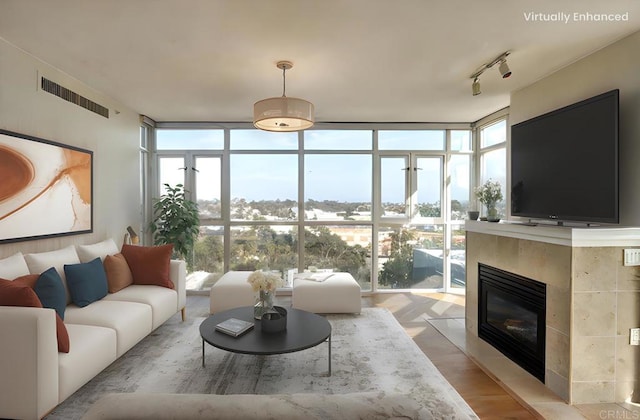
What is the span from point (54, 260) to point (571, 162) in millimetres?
4516

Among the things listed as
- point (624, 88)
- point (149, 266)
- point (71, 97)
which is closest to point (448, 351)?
point (624, 88)

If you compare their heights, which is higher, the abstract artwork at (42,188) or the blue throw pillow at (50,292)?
the abstract artwork at (42,188)

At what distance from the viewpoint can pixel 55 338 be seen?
6.70ft

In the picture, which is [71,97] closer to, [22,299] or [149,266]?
[149,266]

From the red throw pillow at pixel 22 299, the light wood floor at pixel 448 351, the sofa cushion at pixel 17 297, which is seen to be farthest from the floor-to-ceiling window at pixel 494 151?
the sofa cushion at pixel 17 297

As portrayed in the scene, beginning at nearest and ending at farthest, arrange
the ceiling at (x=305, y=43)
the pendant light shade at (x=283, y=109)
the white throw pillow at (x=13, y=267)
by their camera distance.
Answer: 1. the ceiling at (x=305, y=43)
2. the white throw pillow at (x=13, y=267)
3. the pendant light shade at (x=283, y=109)

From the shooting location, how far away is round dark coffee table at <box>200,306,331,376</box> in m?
2.42

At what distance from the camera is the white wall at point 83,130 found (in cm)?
283

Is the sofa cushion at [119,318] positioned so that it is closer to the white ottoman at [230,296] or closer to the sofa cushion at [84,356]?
the sofa cushion at [84,356]

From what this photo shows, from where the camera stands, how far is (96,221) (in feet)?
13.0

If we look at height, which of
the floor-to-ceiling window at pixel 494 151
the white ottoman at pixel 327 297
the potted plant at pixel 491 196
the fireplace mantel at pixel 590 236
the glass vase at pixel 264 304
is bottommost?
the white ottoman at pixel 327 297

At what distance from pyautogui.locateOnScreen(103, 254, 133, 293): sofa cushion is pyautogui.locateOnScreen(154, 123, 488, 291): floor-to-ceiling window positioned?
1810mm

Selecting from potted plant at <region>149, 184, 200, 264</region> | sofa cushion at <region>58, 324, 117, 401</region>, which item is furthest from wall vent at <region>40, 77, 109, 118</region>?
sofa cushion at <region>58, 324, 117, 401</region>

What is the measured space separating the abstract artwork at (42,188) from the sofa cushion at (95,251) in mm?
220
